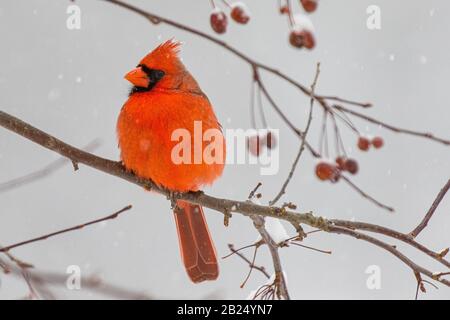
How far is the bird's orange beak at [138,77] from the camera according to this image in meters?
3.00

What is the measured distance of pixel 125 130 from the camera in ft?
9.68

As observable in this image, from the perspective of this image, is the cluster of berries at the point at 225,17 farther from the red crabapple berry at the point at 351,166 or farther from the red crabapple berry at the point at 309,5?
the red crabapple berry at the point at 351,166

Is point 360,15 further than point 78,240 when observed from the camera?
Yes

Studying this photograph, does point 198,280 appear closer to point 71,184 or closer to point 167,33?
point 167,33

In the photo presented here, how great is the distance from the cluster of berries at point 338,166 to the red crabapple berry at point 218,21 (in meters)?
0.42

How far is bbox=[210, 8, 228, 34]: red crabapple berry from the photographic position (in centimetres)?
183

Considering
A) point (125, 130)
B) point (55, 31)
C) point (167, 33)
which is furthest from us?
point (55, 31)

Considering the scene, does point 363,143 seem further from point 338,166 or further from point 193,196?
point 193,196

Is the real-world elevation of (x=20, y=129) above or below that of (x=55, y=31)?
below

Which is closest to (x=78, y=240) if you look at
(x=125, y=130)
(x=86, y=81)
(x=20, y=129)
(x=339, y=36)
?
(x=86, y=81)

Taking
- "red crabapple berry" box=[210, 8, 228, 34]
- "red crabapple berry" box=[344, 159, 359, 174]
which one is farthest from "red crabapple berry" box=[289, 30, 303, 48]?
"red crabapple berry" box=[344, 159, 359, 174]

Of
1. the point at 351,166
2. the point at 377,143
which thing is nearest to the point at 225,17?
the point at 351,166
